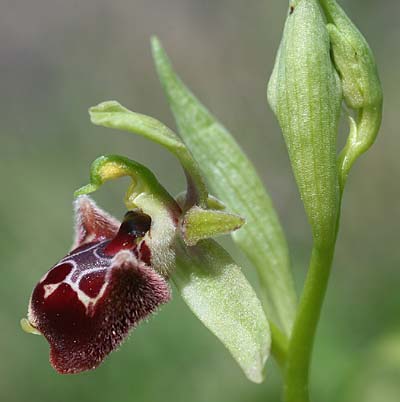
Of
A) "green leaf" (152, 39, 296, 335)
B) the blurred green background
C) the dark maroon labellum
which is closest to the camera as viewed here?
the dark maroon labellum

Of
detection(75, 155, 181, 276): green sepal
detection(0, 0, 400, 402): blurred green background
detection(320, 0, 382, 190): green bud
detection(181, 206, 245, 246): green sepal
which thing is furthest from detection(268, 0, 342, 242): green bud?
detection(0, 0, 400, 402): blurred green background

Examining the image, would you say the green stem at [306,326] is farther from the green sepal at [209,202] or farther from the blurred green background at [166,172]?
the blurred green background at [166,172]

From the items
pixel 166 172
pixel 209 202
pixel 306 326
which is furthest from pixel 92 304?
pixel 166 172

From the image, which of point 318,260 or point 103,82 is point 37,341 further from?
point 103,82

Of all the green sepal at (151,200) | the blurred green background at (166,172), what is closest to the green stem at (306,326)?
the green sepal at (151,200)

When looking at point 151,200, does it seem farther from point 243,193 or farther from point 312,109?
point 312,109

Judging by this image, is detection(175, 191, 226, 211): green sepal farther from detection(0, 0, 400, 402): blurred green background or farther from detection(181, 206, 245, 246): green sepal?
detection(0, 0, 400, 402): blurred green background
